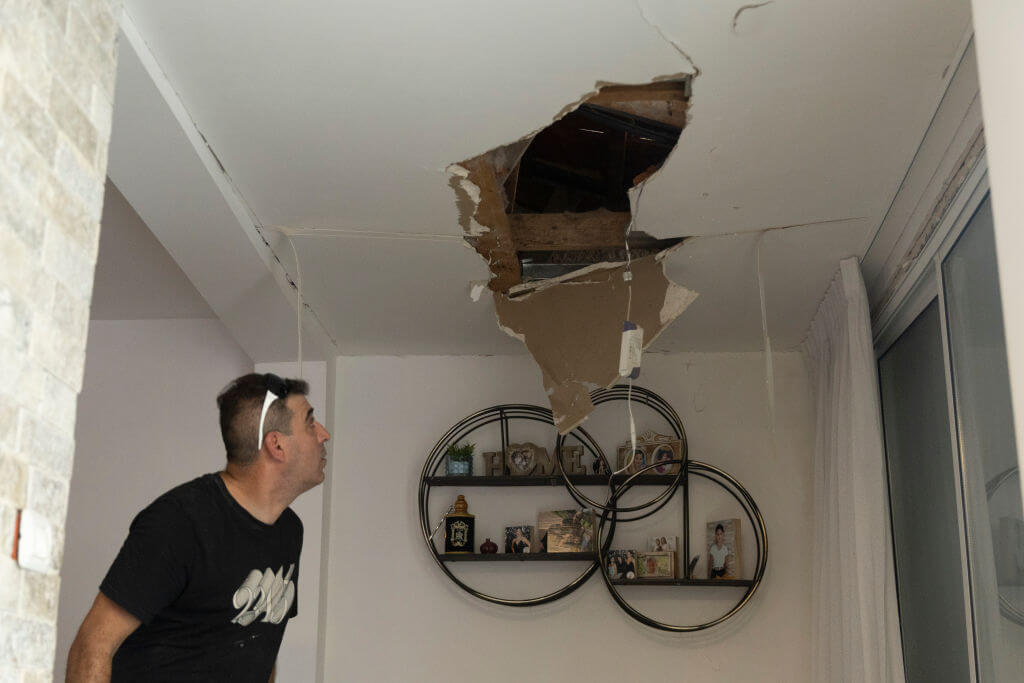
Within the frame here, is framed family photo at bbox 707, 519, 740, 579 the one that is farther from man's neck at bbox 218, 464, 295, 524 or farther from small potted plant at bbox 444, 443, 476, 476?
man's neck at bbox 218, 464, 295, 524

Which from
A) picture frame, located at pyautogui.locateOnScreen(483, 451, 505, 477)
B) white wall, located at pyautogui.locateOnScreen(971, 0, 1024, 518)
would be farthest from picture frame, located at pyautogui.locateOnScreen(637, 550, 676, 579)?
white wall, located at pyautogui.locateOnScreen(971, 0, 1024, 518)

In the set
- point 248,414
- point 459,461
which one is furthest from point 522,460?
point 248,414

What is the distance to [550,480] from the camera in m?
3.97

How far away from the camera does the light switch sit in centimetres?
149

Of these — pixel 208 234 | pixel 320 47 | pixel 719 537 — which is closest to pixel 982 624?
pixel 719 537

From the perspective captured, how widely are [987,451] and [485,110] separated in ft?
5.05

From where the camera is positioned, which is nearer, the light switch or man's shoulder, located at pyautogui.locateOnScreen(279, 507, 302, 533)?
the light switch

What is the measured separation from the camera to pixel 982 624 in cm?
259

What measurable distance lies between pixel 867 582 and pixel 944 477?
398 millimetres

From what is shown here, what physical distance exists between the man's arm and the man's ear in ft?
1.95

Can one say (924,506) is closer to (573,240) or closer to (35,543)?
(573,240)

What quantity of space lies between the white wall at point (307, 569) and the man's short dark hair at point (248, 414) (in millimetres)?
1104

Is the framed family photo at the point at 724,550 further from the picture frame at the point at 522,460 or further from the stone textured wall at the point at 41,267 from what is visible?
the stone textured wall at the point at 41,267

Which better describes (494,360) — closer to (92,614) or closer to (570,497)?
(570,497)
